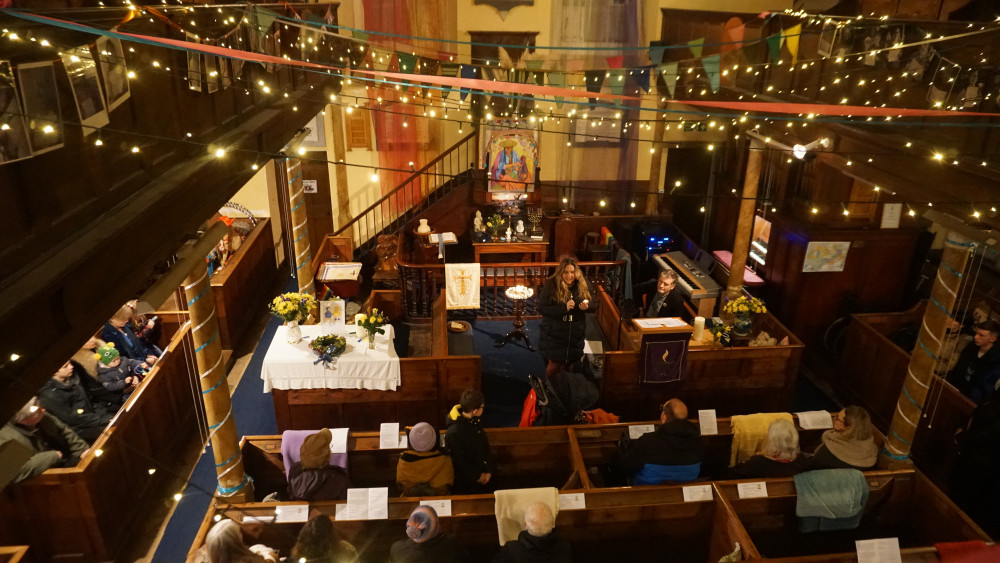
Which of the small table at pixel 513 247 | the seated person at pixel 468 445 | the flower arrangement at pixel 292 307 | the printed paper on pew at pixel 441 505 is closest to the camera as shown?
the printed paper on pew at pixel 441 505

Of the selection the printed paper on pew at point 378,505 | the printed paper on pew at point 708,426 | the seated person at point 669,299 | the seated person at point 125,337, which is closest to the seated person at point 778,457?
the printed paper on pew at point 708,426

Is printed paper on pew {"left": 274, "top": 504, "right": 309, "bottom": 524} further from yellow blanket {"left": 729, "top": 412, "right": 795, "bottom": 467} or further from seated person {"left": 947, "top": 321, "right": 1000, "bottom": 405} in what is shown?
seated person {"left": 947, "top": 321, "right": 1000, "bottom": 405}

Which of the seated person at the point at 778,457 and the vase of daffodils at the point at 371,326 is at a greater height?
the vase of daffodils at the point at 371,326

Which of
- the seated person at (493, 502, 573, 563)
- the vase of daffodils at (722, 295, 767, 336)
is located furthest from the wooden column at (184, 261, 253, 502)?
the vase of daffodils at (722, 295, 767, 336)

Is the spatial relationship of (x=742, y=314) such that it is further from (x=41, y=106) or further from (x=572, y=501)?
(x=41, y=106)

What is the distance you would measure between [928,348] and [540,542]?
4.08m

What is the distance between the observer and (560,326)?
6.68 meters

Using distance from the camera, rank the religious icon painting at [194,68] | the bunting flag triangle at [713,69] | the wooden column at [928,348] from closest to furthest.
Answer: the religious icon painting at [194,68]
the wooden column at [928,348]
the bunting flag triangle at [713,69]

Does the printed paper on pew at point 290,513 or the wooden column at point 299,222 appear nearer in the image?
the printed paper on pew at point 290,513

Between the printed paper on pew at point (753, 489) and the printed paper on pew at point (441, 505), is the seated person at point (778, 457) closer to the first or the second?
the printed paper on pew at point (753, 489)

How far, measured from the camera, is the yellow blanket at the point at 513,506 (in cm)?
462

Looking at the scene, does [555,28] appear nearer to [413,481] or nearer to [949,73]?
[949,73]

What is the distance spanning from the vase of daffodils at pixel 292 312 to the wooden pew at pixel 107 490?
121cm

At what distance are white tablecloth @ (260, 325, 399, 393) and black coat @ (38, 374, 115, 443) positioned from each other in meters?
1.49
